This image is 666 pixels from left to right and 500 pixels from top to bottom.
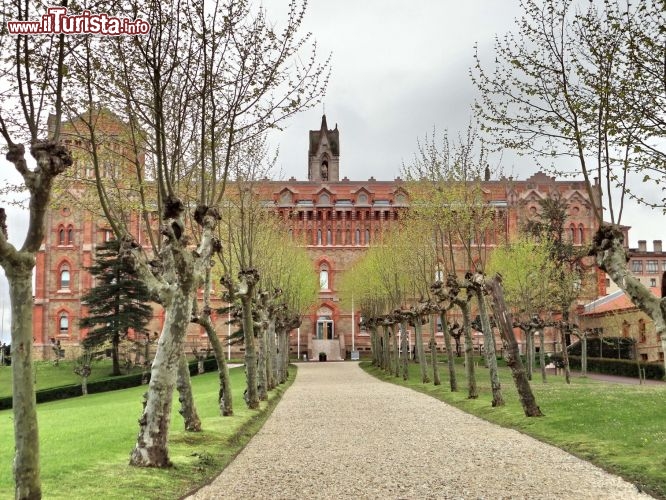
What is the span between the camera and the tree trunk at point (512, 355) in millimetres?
19297

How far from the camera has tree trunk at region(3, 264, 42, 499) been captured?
8211 millimetres

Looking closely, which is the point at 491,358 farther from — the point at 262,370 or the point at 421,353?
the point at 421,353

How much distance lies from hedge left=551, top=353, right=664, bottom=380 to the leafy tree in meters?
30.7

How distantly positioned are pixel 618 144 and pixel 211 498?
9.43m

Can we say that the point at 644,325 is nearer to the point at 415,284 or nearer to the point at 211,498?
the point at 415,284

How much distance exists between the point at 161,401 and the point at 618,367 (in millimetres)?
40279

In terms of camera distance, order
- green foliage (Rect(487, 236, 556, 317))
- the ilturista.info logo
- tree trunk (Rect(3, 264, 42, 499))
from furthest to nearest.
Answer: green foliage (Rect(487, 236, 556, 317))
the ilturista.info logo
tree trunk (Rect(3, 264, 42, 499))

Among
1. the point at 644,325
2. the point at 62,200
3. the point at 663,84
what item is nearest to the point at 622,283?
the point at 663,84

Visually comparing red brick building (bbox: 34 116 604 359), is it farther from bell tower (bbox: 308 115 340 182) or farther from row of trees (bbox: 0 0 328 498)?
row of trees (bbox: 0 0 328 498)

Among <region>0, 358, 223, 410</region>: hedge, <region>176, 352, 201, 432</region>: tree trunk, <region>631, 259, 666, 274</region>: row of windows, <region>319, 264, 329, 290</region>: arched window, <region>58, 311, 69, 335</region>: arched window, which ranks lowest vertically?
<region>0, 358, 223, 410</region>: hedge

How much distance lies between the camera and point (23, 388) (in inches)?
327

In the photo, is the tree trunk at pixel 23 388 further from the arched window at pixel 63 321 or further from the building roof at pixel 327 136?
the building roof at pixel 327 136

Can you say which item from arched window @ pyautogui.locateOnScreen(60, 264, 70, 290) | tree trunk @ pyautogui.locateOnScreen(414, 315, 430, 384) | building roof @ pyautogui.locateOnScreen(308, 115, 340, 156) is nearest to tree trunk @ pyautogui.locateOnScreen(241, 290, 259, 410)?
tree trunk @ pyautogui.locateOnScreen(414, 315, 430, 384)

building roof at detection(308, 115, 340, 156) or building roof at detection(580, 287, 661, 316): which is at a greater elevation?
building roof at detection(308, 115, 340, 156)
